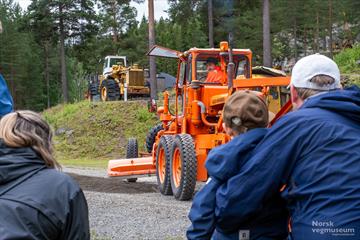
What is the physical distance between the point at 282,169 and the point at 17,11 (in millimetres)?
84030

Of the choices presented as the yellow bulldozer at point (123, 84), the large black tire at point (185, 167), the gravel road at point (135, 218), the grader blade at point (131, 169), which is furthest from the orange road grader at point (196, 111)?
the yellow bulldozer at point (123, 84)

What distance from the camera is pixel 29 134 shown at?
2.76 metres

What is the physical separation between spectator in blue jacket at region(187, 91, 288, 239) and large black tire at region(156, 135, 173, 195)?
8.25 m

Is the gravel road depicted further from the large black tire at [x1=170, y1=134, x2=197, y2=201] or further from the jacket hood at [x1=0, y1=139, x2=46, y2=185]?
the jacket hood at [x1=0, y1=139, x2=46, y2=185]

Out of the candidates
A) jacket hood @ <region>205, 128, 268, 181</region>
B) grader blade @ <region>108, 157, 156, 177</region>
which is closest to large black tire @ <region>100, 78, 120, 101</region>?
grader blade @ <region>108, 157, 156, 177</region>

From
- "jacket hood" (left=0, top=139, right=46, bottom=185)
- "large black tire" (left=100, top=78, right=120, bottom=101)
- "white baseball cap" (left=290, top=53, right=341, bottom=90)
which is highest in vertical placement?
"white baseball cap" (left=290, top=53, right=341, bottom=90)

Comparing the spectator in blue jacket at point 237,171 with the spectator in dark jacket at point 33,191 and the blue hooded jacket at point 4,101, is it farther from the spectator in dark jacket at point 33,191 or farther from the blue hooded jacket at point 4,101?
the blue hooded jacket at point 4,101

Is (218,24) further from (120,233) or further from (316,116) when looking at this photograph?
(316,116)

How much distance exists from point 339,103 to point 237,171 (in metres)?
0.58

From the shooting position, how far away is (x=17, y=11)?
270ft

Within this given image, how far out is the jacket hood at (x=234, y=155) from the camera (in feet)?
9.55

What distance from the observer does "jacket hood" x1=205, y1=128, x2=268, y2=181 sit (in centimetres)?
291

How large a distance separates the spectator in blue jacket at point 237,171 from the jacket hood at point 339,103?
297 mm

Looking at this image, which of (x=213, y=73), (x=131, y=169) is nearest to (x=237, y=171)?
(x=213, y=73)
